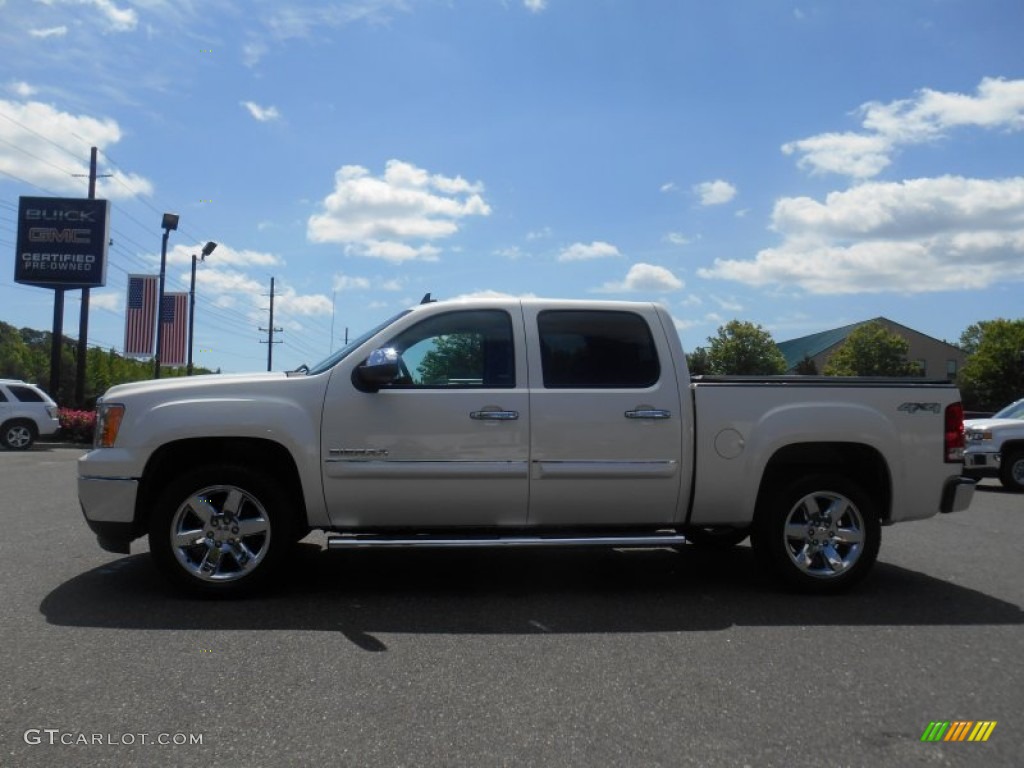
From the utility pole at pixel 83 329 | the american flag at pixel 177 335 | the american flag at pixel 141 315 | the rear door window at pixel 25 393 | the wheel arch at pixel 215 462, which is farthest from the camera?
the american flag at pixel 177 335

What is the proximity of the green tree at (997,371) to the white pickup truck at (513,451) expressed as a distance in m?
69.9

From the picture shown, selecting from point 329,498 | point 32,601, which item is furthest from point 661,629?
point 32,601

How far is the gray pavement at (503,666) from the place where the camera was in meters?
3.39

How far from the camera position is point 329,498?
216 inches

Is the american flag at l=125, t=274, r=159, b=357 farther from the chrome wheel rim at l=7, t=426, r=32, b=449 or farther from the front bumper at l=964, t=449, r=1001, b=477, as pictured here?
the front bumper at l=964, t=449, r=1001, b=477

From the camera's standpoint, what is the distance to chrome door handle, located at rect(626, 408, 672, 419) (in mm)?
5668

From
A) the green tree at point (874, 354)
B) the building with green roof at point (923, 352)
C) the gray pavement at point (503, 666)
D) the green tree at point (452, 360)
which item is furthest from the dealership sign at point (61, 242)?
the building with green roof at point (923, 352)

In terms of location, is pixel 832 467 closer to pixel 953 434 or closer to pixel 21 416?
pixel 953 434

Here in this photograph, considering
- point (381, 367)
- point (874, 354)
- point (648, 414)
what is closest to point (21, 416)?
point (381, 367)

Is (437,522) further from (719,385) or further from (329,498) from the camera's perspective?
(719,385)

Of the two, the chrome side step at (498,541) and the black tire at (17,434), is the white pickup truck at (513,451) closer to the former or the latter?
the chrome side step at (498,541)

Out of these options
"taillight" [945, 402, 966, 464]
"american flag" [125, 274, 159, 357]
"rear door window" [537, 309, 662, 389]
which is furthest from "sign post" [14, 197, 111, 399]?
"taillight" [945, 402, 966, 464]

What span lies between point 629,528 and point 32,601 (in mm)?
3848

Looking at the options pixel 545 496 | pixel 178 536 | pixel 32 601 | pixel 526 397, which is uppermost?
pixel 526 397
